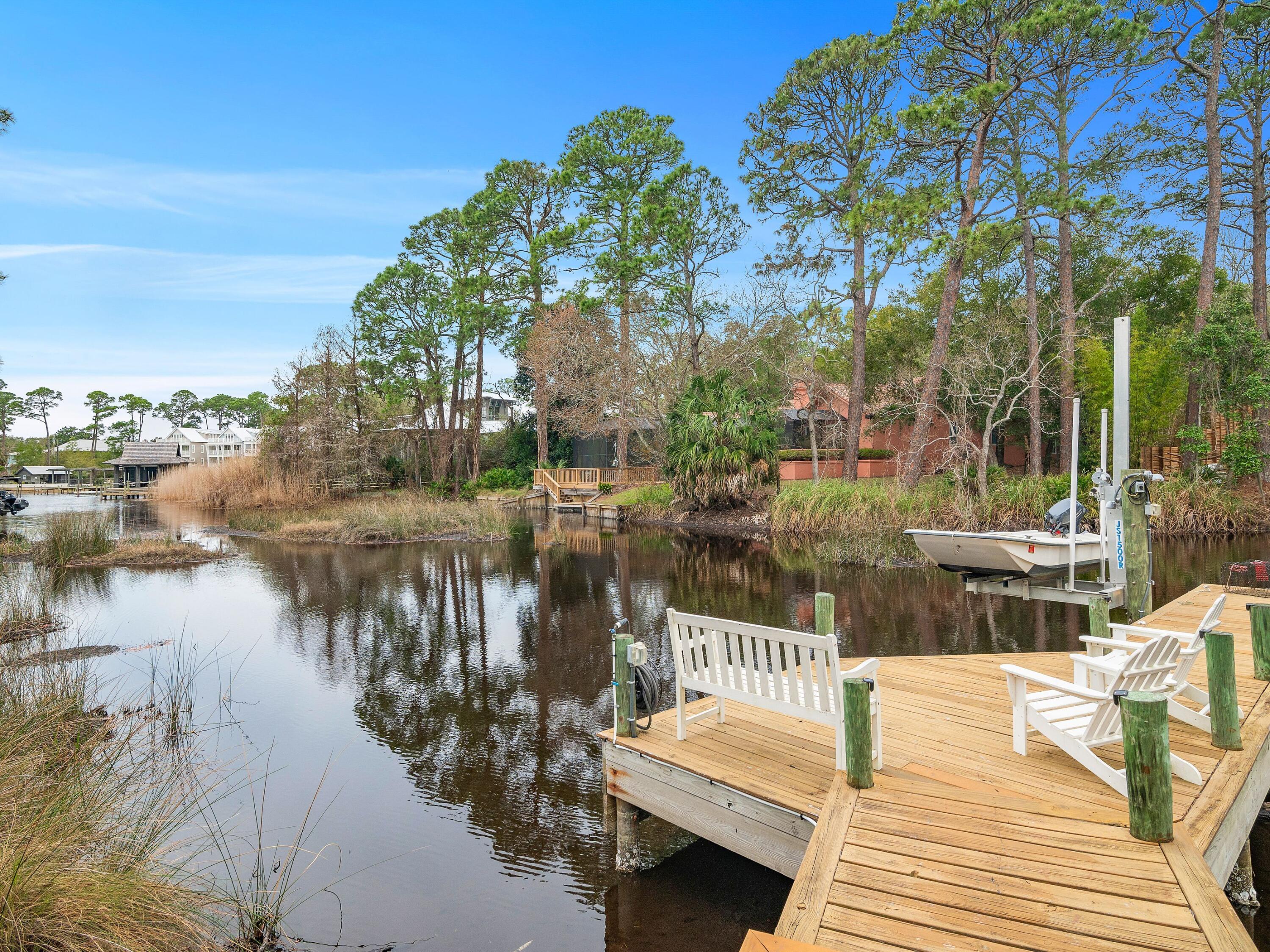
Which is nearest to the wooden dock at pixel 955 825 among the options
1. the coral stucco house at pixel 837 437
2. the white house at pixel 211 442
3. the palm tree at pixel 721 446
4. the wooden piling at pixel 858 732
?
the wooden piling at pixel 858 732

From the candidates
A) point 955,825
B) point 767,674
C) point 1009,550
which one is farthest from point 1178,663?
point 1009,550

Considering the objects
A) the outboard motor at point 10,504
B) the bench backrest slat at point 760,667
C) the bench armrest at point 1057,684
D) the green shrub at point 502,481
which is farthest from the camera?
the green shrub at point 502,481

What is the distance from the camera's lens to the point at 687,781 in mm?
3773

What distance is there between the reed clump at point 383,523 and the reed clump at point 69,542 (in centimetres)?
439

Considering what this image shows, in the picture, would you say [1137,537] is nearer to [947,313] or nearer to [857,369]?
[947,313]

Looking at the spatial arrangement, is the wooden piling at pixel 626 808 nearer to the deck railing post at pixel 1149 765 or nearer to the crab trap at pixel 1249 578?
the deck railing post at pixel 1149 765

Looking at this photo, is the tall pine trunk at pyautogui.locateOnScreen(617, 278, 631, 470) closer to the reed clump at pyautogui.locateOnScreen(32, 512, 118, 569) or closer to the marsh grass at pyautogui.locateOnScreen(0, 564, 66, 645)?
the reed clump at pyautogui.locateOnScreen(32, 512, 118, 569)

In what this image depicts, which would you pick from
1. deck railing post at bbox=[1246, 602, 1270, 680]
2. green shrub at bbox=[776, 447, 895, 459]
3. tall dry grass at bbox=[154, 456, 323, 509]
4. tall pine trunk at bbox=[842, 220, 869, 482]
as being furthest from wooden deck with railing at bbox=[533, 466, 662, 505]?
deck railing post at bbox=[1246, 602, 1270, 680]

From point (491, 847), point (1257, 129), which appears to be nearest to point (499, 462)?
point (1257, 129)

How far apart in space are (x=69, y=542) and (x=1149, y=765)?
19557mm

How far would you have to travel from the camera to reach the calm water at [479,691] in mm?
3957

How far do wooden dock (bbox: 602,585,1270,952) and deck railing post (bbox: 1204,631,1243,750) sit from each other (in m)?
0.08

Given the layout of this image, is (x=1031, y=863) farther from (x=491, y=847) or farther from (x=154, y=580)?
(x=154, y=580)

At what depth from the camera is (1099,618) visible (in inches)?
214
